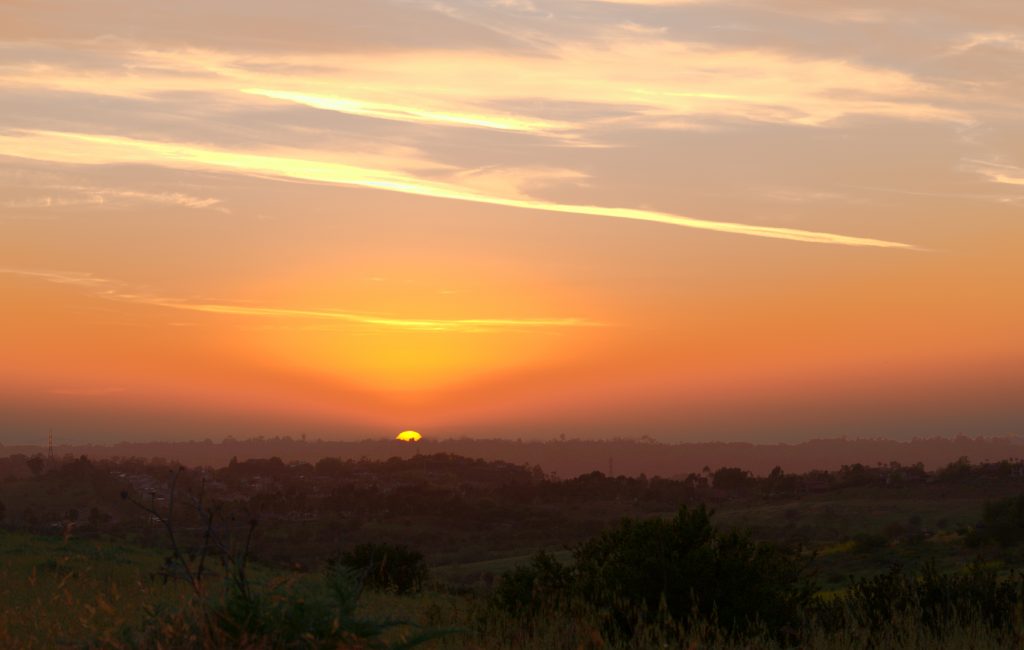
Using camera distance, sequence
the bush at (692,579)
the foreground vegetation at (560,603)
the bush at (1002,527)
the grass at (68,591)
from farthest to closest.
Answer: the bush at (1002,527) → the bush at (692,579) → the grass at (68,591) → the foreground vegetation at (560,603)

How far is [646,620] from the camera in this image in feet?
42.3

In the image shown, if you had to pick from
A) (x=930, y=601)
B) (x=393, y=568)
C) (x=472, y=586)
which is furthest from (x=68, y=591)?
(x=472, y=586)

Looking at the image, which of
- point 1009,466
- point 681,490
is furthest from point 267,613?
point 681,490

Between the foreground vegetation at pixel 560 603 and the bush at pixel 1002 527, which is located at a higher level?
the foreground vegetation at pixel 560 603

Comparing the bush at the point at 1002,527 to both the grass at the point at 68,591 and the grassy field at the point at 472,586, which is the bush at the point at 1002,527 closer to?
the grassy field at the point at 472,586

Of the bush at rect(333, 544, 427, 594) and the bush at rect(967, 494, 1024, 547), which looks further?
the bush at rect(967, 494, 1024, 547)

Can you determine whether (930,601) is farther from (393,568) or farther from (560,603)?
(393,568)

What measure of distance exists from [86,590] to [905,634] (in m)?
13.4

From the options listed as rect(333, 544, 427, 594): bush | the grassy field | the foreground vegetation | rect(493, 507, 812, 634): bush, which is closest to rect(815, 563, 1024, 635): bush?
the foreground vegetation

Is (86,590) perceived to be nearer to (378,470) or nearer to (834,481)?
(834,481)

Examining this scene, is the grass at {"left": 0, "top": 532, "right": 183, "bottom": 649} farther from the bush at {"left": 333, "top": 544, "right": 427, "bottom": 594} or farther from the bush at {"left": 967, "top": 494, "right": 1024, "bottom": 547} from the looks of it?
the bush at {"left": 967, "top": 494, "right": 1024, "bottom": 547}

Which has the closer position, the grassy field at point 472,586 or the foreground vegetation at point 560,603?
the foreground vegetation at point 560,603

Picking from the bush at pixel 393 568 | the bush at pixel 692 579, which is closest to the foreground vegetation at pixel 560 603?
the bush at pixel 692 579

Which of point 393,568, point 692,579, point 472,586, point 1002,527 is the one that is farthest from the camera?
point 1002,527
